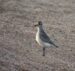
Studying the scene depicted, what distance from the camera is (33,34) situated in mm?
15453

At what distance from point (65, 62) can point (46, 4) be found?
7792 millimetres

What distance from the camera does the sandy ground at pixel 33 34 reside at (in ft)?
40.3

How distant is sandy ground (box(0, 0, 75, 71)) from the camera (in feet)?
40.3

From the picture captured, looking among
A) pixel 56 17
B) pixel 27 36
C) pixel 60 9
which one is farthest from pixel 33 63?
pixel 60 9

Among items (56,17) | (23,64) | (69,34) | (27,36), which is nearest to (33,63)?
(23,64)

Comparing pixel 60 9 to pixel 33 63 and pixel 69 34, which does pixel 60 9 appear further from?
pixel 33 63

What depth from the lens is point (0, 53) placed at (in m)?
12.6

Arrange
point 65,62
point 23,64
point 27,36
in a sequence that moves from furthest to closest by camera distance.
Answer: point 27,36 → point 65,62 → point 23,64

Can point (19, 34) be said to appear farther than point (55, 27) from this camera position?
No

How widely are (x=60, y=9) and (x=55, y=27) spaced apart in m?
3.07

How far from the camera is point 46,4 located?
66.3ft

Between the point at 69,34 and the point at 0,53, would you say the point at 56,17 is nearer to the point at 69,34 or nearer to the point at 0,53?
the point at 69,34

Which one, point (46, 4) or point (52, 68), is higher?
point (46, 4)

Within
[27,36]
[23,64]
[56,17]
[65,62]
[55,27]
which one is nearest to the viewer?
[23,64]
